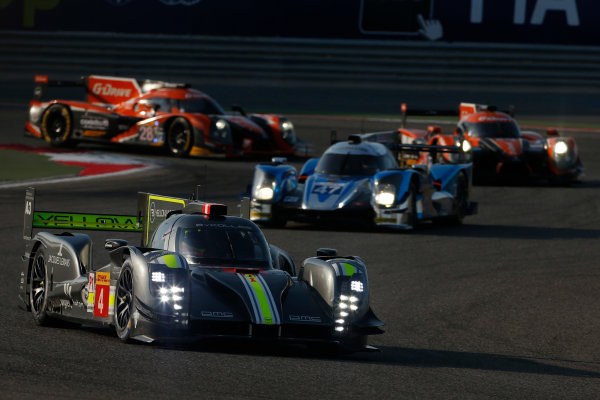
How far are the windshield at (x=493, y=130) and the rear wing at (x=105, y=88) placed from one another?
7812mm

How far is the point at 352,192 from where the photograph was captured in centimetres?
1661

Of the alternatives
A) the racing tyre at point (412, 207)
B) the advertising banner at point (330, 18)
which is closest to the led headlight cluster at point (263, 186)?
the racing tyre at point (412, 207)

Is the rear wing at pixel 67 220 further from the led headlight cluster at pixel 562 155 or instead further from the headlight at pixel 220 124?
the headlight at pixel 220 124

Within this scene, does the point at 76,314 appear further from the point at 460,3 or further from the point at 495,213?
the point at 460,3

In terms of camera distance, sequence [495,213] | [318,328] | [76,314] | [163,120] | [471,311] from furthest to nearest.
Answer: [163,120]
[495,213]
[471,311]
[76,314]
[318,328]

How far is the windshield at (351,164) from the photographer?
1717cm

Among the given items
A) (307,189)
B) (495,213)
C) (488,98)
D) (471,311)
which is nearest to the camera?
(471,311)

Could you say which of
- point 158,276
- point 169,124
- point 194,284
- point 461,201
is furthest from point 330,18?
point 158,276

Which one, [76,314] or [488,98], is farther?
[488,98]

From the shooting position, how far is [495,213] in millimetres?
19578

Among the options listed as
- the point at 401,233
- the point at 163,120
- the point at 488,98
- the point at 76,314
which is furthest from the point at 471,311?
the point at 488,98

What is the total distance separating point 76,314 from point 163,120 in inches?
664

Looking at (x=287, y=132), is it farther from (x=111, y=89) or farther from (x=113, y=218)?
(x=113, y=218)

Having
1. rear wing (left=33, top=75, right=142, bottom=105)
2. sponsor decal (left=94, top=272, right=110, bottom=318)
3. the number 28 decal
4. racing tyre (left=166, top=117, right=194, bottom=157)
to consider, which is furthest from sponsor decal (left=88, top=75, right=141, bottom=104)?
sponsor decal (left=94, top=272, right=110, bottom=318)
